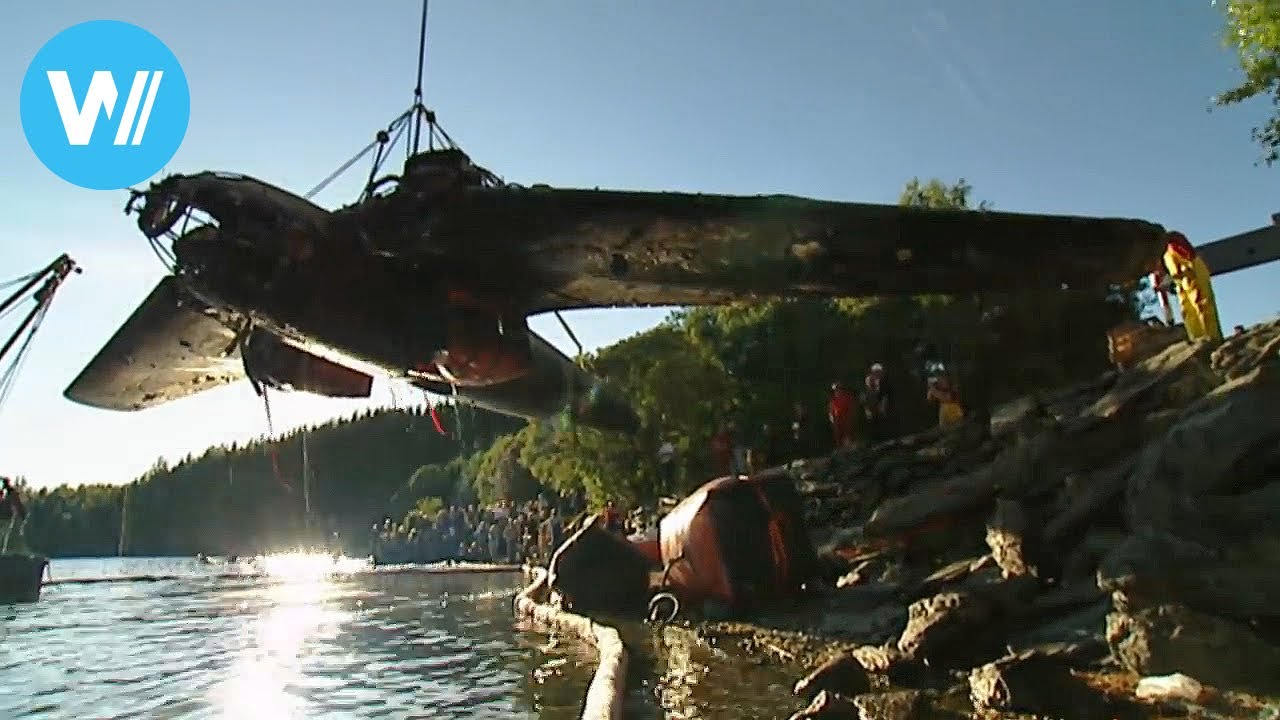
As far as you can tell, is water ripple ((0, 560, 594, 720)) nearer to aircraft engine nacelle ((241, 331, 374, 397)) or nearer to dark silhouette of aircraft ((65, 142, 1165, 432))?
aircraft engine nacelle ((241, 331, 374, 397))

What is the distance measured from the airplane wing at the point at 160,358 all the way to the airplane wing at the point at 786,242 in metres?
2.42

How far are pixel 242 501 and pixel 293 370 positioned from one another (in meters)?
187

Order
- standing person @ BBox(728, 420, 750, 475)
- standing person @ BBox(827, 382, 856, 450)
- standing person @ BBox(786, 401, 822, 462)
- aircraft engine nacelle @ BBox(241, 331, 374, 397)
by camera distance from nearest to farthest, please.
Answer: aircraft engine nacelle @ BBox(241, 331, 374, 397) < standing person @ BBox(827, 382, 856, 450) < standing person @ BBox(728, 420, 750, 475) < standing person @ BBox(786, 401, 822, 462)

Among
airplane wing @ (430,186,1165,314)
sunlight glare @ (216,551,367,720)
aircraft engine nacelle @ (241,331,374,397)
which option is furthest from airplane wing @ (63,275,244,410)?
sunlight glare @ (216,551,367,720)

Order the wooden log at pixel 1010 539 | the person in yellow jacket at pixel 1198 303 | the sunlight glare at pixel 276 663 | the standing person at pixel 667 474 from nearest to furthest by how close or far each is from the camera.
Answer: the sunlight glare at pixel 276 663
the wooden log at pixel 1010 539
the person in yellow jacket at pixel 1198 303
the standing person at pixel 667 474

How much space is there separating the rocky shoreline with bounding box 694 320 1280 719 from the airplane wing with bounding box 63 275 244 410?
554cm

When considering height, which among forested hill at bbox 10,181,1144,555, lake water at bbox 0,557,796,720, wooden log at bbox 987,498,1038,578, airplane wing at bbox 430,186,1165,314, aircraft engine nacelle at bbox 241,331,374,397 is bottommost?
lake water at bbox 0,557,796,720

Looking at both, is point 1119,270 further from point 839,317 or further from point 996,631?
point 839,317

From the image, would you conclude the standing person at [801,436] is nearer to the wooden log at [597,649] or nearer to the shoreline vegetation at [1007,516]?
the shoreline vegetation at [1007,516]

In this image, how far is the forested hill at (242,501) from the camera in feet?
502

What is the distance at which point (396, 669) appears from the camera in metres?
11.3

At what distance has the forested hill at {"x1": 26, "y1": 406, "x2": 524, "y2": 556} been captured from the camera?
502 feet

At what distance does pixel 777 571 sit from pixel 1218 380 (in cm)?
692

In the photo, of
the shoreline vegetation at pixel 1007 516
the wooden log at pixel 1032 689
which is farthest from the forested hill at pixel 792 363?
the wooden log at pixel 1032 689
